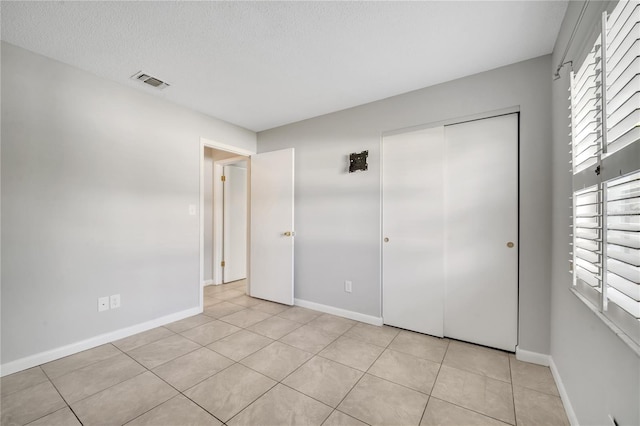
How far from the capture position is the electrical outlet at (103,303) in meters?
2.32

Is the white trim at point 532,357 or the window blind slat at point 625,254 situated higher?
the window blind slat at point 625,254

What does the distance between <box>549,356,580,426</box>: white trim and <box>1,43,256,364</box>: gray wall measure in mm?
3345

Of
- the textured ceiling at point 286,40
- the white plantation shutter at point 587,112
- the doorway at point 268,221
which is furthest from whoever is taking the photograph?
the doorway at point 268,221

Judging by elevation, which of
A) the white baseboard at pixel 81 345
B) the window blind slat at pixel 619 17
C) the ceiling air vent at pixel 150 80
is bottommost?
the white baseboard at pixel 81 345

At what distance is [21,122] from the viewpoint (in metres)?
1.93

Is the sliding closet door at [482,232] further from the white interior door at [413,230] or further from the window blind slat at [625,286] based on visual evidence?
the window blind slat at [625,286]

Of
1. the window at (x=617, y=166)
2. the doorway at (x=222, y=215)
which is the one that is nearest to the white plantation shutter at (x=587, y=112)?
the window at (x=617, y=166)

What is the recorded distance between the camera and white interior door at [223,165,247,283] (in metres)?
4.45

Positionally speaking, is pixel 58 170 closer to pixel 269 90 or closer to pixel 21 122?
pixel 21 122

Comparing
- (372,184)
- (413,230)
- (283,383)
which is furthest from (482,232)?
(283,383)

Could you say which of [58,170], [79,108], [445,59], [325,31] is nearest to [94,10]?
[79,108]

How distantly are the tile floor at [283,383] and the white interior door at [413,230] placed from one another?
10.5 inches

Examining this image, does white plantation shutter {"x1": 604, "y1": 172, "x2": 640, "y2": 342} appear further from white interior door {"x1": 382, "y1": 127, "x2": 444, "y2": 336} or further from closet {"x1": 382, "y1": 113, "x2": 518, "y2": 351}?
white interior door {"x1": 382, "y1": 127, "x2": 444, "y2": 336}

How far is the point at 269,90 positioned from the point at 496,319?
301cm
